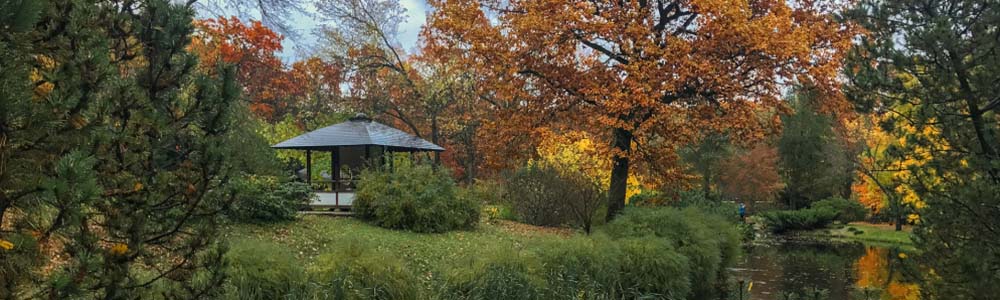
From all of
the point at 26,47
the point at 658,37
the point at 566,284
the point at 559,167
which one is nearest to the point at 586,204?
the point at 559,167

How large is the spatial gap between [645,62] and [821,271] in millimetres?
8184

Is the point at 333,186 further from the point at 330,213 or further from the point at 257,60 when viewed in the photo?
the point at 257,60

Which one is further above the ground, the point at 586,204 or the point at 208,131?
the point at 208,131

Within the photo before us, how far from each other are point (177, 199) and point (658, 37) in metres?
9.65

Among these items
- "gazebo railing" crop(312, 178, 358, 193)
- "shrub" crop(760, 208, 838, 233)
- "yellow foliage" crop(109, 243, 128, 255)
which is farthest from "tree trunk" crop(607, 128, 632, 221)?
"shrub" crop(760, 208, 838, 233)

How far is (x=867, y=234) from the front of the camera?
24188 mm

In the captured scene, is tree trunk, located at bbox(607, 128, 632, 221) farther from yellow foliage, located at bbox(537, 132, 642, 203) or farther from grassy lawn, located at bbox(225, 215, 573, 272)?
grassy lawn, located at bbox(225, 215, 573, 272)

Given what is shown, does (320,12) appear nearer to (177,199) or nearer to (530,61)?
(530,61)

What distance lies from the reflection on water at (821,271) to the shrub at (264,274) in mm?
6537

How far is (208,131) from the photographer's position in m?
2.61

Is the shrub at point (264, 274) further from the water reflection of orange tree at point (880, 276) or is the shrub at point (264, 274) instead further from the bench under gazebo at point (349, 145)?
the bench under gazebo at point (349, 145)

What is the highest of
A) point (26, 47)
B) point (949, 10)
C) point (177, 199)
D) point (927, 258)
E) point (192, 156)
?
point (949, 10)

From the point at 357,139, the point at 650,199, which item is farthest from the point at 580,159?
the point at 357,139

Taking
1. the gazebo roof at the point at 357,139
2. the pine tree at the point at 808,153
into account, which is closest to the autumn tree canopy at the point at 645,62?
the gazebo roof at the point at 357,139
